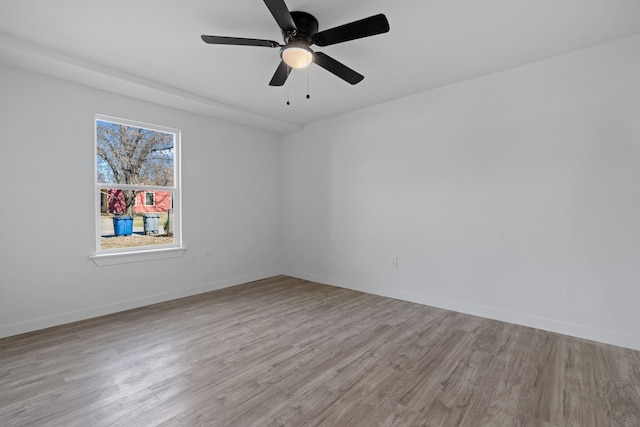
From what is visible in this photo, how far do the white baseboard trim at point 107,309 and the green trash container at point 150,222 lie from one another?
0.84 metres

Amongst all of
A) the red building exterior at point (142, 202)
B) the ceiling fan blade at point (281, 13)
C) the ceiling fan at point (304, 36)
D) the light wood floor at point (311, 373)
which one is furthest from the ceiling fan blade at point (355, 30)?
the red building exterior at point (142, 202)

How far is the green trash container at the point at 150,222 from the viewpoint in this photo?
385cm

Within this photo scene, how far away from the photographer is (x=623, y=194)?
258cm

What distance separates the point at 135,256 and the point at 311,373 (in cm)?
270

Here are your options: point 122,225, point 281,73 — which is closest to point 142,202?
point 122,225

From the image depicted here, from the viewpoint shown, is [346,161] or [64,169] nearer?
[64,169]

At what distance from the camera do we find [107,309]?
339 centimetres

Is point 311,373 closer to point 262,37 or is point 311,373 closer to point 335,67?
point 335,67

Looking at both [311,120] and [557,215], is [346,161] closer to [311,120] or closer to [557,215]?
[311,120]

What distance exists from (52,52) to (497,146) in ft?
14.4

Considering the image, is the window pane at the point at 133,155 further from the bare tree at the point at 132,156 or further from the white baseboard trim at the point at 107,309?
the white baseboard trim at the point at 107,309

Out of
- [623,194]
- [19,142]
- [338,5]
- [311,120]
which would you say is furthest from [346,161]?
[19,142]

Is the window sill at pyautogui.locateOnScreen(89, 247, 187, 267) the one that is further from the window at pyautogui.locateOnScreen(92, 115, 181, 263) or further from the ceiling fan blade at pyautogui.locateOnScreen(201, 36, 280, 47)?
the ceiling fan blade at pyautogui.locateOnScreen(201, 36, 280, 47)

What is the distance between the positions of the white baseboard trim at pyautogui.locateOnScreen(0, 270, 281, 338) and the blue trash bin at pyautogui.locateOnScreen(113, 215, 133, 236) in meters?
0.83
